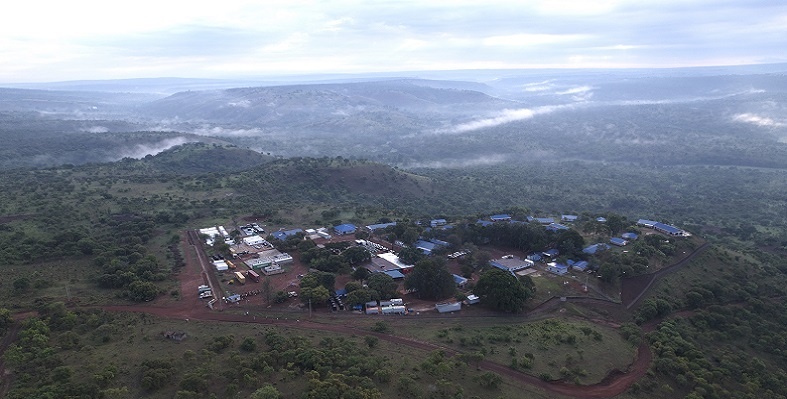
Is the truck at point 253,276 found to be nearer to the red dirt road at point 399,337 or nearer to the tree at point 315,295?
the red dirt road at point 399,337

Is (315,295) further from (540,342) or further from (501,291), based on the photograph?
(540,342)

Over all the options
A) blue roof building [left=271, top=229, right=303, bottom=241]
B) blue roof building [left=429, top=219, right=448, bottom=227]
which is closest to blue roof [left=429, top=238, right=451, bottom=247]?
blue roof building [left=429, top=219, right=448, bottom=227]

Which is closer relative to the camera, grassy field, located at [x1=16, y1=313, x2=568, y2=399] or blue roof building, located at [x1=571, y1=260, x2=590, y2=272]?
grassy field, located at [x1=16, y1=313, x2=568, y2=399]

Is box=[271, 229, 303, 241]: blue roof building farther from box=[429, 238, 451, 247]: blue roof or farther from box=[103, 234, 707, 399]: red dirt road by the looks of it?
box=[429, 238, 451, 247]: blue roof

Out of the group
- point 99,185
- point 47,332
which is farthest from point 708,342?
point 99,185

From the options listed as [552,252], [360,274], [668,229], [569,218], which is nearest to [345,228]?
[360,274]

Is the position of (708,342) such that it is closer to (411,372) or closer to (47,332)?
(411,372)
